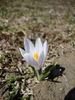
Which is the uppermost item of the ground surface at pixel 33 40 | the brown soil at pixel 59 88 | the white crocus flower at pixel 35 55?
the white crocus flower at pixel 35 55

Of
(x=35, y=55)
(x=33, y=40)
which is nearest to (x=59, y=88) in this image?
(x=35, y=55)

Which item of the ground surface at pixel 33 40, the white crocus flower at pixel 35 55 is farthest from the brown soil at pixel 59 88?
the white crocus flower at pixel 35 55

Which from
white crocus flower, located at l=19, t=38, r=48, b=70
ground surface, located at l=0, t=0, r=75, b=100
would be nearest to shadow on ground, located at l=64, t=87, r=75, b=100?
ground surface, located at l=0, t=0, r=75, b=100

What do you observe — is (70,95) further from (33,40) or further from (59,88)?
(33,40)

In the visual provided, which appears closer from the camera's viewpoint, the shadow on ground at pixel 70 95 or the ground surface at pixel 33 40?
the shadow on ground at pixel 70 95

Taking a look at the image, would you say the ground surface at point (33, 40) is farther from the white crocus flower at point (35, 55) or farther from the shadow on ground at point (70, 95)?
the white crocus flower at point (35, 55)

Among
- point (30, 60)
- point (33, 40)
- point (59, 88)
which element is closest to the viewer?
point (30, 60)

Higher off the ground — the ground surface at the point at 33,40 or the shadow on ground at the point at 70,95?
the shadow on ground at the point at 70,95

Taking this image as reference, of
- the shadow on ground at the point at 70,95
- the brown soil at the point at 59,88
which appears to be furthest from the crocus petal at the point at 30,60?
the shadow on ground at the point at 70,95

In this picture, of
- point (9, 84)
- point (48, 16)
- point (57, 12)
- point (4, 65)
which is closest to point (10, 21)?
point (48, 16)

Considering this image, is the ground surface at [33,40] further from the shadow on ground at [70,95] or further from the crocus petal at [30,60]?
the crocus petal at [30,60]
